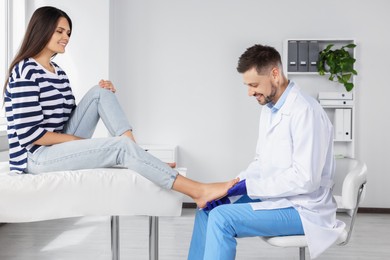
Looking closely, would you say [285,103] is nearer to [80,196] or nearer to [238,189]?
[238,189]

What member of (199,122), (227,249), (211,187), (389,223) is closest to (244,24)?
(199,122)

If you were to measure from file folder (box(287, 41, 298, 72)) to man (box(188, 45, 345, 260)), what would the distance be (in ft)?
8.57

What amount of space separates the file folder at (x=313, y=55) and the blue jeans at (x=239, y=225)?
Answer: 2850 mm

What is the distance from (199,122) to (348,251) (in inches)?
76.0

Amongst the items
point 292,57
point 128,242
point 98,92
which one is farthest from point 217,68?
point 98,92

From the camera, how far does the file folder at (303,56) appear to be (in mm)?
4648

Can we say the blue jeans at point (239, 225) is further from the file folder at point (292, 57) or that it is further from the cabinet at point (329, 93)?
the file folder at point (292, 57)

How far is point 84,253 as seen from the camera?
3.35m

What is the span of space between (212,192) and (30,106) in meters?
0.82

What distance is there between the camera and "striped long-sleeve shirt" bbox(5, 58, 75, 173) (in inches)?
89.8

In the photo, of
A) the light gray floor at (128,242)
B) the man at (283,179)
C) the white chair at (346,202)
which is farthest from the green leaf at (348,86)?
the man at (283,179)

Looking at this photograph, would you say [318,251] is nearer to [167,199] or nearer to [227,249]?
[227,249]

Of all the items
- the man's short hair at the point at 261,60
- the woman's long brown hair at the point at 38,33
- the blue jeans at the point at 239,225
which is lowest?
the blue jeans at the point at 239,225

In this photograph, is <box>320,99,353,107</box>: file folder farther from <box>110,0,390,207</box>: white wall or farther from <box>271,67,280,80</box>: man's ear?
<box>271,67,280,80</box>: man's ear
